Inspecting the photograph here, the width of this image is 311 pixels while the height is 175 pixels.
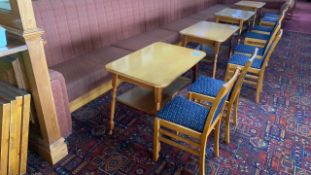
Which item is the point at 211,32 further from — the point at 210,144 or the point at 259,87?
the point at 210,144

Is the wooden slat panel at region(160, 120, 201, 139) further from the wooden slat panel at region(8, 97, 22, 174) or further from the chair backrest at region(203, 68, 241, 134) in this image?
the wooden slat panel at region(8, 97, 22, 174)

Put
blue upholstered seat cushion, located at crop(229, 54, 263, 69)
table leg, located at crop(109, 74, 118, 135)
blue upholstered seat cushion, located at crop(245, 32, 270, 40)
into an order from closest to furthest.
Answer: table leg, located at crop(109, 74, 118, 135), blue upholstered seat cushion, located at crop(229, 54, 263, 69), blue upholstered seat cushion, located at crop(245, 32, 270, 40)

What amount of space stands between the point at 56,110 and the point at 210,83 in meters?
1.20

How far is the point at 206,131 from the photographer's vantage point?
1498mm

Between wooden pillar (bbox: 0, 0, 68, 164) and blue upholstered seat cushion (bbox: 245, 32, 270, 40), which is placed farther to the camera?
blue upholstered seat cushion (bbox: 245, 32, 270, 40)

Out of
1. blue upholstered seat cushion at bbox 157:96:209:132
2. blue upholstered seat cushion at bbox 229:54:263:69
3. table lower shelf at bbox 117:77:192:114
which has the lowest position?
table lower shelf at bbox 117:77:192:114

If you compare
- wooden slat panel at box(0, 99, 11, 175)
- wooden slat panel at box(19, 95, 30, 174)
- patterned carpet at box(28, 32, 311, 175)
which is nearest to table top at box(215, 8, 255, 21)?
patterned carpet at box(28, 32, 311, 175)

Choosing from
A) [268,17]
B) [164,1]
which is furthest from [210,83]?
[268,17]

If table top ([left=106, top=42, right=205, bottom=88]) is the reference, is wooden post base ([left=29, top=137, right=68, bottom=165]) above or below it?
below

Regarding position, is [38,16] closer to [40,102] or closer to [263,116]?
[40,102]

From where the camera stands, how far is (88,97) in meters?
2.44

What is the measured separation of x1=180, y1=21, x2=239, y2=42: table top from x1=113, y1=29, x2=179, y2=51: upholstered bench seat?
31 cm

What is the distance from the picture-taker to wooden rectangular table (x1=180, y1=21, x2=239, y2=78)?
278 cm

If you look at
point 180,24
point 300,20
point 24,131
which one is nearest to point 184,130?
point 24,131
